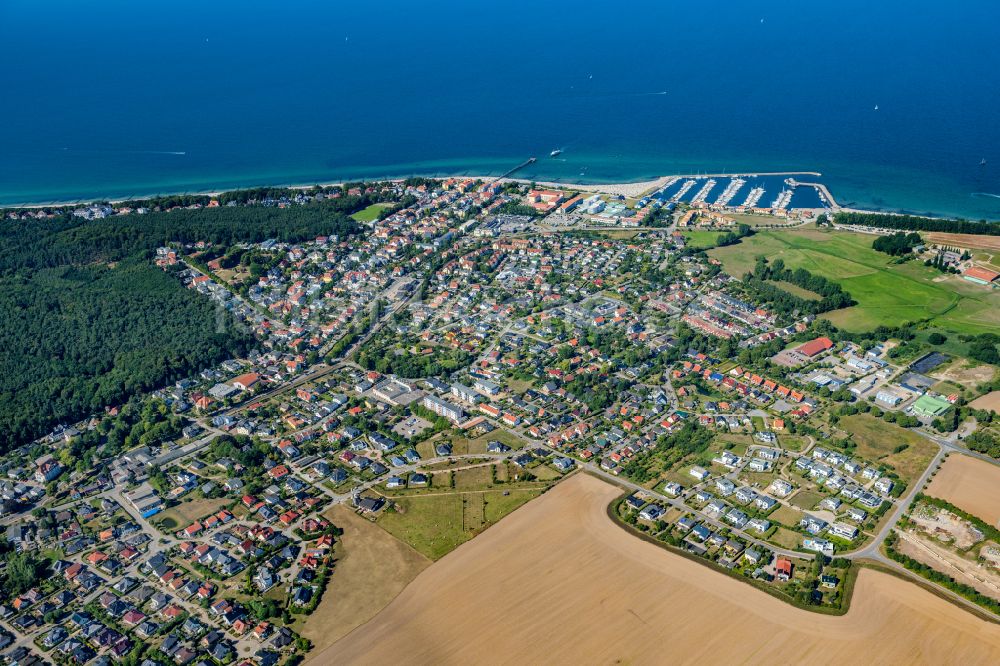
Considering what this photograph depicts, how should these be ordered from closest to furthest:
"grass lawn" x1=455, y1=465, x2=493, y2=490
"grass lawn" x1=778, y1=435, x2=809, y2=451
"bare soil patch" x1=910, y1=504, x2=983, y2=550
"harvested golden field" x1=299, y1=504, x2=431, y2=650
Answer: "harvested golden field" x1=299, y1=504, x2=431, y2=650 → "bare soil patch" x1=910, y1=504, x2=983, y2=550 → "grass lawn" x1=455, y1=465, x2=493, y2=490 → "grass lawn" x1=778, y1=435, x2=809, y2=451

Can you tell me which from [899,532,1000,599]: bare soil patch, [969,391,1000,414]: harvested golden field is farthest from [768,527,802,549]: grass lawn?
[969,391,1000,414]: harvested golden field

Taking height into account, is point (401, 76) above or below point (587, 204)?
above

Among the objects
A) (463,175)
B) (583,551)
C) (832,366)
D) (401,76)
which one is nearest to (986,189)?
(832,366)

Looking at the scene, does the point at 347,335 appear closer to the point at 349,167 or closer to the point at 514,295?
the point at 514,295

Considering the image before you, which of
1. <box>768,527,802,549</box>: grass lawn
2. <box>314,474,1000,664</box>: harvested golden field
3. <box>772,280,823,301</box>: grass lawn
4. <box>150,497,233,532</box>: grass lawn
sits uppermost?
<box>772,280,823,301</box>: grass lawn

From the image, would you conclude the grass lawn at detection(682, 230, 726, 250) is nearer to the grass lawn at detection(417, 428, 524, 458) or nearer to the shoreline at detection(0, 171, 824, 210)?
the shoreline at detection(0, 171, 824, 210)

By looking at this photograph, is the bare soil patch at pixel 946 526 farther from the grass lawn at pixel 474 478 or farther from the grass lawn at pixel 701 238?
the grass lawn at pixel 701 238
